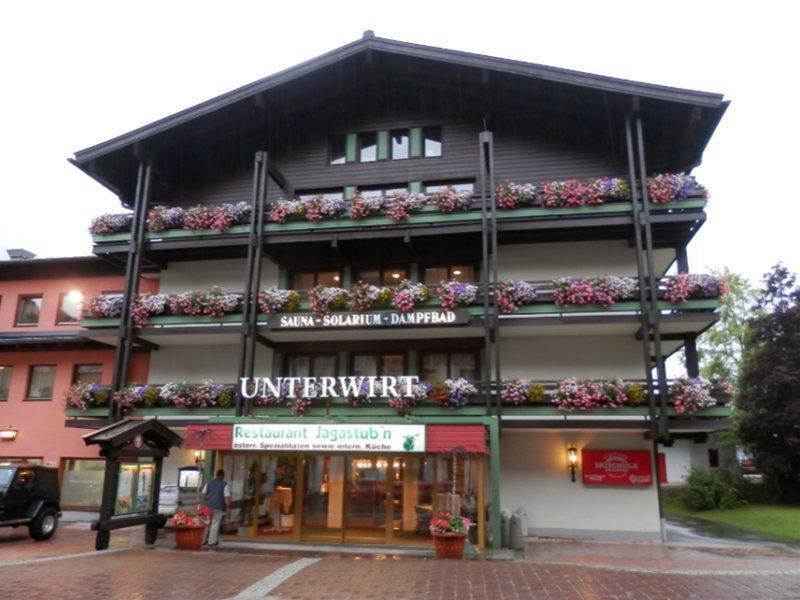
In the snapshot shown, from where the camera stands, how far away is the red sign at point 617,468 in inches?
699

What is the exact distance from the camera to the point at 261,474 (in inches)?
674

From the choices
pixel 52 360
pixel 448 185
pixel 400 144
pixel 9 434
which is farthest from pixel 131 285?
pixel 448 185

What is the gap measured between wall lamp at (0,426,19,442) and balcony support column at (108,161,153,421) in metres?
5.56

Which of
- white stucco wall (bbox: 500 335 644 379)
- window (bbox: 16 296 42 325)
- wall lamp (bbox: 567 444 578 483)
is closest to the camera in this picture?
wall lamp (bbox: 567 444 578 483)

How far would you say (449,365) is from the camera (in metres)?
19.6

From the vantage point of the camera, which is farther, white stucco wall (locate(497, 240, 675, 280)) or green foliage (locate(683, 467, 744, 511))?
green foliage (locate(683, 467, 744, 511))

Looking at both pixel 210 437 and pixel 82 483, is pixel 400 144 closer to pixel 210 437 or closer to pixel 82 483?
pixel 210 437

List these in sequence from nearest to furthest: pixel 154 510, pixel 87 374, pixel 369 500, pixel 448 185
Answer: pixel 154 510 → pixel 369 500 → pixel 448 185 → pixel 87 374

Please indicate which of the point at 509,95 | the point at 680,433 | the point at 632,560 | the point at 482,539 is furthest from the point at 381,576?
the point at 509,95

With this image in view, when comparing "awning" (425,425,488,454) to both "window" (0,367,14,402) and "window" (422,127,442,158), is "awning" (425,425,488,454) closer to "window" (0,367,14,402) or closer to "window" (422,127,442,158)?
"window" (422,127,442,158)

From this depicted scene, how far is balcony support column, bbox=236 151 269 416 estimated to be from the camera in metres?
18.5

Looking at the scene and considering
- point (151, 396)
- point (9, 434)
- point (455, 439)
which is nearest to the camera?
point (455, 439)

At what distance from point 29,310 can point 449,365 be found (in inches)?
654

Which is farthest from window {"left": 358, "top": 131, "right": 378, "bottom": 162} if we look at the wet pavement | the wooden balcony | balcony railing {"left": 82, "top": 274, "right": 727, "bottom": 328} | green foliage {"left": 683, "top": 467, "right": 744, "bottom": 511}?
green foliage {"left": 683, "top": 467, "right": 744, "bottom": 511}
